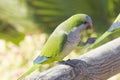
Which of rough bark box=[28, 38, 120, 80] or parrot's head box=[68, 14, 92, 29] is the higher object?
parrot's head box=[68, 14, 92, 29]

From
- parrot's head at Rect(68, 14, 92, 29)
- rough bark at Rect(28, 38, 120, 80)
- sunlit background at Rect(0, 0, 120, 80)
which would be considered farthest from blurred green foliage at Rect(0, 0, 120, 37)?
parrot's head at Rect(68, 14, 92, 29)

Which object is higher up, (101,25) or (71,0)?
(71,0)

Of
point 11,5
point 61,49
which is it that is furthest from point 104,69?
point 11,5

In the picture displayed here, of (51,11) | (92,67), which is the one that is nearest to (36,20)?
(51,11)

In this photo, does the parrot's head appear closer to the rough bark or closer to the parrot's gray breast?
the parrot's gray breast

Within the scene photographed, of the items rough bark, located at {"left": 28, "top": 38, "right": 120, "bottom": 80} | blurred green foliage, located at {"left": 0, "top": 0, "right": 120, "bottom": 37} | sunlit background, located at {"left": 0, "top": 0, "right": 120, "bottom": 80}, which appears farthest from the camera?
blurred green foliage, located at {"left": 0, "top": 0, "right": 120, "bottom": 37}

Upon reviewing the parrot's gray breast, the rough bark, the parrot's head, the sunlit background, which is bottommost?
the rough bark

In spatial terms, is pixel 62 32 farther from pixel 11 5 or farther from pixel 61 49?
pixel 11 5

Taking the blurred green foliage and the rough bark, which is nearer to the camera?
the rough bark
